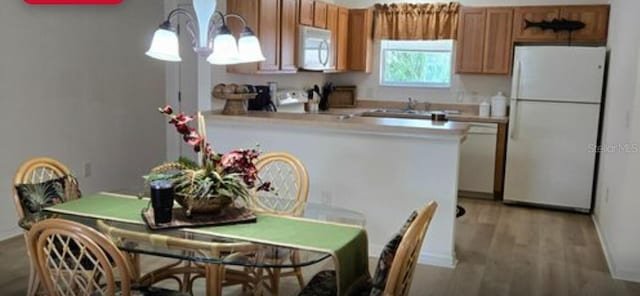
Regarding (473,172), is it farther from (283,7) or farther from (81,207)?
(81,207)

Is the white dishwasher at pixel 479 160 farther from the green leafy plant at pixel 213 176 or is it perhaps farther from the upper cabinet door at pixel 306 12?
the green leafy plant at pixel 213 176

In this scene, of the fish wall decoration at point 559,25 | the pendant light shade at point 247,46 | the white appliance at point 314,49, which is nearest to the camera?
the pendant light shade at point 247,46

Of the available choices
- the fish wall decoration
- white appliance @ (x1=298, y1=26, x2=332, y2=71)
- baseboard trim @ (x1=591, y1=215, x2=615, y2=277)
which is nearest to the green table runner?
baseboard trim @ (x1=591, y1=215, x2=615, y2=277)

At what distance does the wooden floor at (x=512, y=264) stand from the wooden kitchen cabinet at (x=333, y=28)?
7.26 ft

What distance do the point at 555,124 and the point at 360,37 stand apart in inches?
92.6

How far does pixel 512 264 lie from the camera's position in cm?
383

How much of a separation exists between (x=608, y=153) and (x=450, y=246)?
70.1 inches

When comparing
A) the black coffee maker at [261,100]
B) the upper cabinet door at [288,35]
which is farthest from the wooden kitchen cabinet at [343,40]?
the black coffee maker at [261,100]

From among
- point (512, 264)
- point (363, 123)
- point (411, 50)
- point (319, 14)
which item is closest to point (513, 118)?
point (411, 50)

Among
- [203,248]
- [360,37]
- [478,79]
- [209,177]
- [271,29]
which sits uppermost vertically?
[360,37]

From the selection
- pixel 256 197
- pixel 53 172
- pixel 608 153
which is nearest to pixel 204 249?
pixel 256 197

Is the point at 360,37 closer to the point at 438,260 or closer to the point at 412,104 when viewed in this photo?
the point at 412,104

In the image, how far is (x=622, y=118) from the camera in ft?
13.3

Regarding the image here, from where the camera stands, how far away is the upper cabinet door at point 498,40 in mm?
5805
